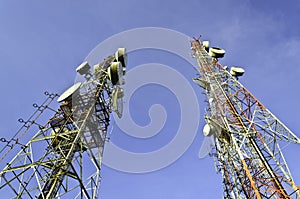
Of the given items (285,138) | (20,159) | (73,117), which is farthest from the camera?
(285,138)

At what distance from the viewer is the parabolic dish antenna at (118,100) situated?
54.7ft

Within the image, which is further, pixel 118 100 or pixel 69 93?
pixel 118 100

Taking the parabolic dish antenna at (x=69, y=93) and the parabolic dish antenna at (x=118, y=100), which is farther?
the parabolic dish antenna at (x=118, y=100)

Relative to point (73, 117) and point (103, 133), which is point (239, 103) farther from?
point (73, 117)

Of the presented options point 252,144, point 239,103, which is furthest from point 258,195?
point 239,103

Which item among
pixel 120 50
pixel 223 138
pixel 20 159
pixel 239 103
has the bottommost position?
pixel 20 159

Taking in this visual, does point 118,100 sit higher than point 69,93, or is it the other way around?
point 118,100

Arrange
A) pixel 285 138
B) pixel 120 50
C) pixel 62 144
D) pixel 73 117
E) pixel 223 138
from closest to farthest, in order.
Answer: pixel 62 144, pixel 73 117, pixel 285 138, pixel 120 50, pixel 223 138

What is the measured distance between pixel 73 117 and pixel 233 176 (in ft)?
37.4

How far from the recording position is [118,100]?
17.3 metres

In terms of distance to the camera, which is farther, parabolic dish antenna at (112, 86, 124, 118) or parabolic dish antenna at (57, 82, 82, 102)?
parabolic dish antenna at (112, 86, 124, 118)

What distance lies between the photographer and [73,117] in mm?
15117

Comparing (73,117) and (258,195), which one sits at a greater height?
(73,117)

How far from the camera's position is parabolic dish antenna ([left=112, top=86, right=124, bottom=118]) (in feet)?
54.7
